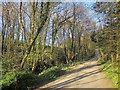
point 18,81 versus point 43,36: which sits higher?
point 43,36

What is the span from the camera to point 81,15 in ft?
72.1

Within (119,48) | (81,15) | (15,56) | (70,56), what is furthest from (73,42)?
(119,48)

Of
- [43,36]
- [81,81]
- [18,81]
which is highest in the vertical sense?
[43,36]

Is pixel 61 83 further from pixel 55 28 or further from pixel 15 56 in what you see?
pixel 55 28

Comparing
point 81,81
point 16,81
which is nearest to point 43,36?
point 81,81

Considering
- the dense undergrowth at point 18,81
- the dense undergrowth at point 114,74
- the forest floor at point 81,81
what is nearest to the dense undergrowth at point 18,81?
the dense undergrowth at point 18,81

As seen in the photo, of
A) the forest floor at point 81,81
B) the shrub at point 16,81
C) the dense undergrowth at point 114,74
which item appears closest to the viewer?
the dense undergrowth at point 114,74

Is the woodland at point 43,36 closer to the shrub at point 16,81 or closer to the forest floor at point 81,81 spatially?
the shrub at point 16,81

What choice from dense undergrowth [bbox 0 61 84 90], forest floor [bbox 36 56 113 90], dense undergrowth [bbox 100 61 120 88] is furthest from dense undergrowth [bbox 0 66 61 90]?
dense undergrowth [bbox 100 61 120 88]

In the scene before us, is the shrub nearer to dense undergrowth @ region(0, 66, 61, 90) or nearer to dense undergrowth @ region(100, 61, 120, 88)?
dense undergrowth @ region(0, 66, 61, 90)

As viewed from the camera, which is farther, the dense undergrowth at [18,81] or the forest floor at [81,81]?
the forest floor at [81,81]

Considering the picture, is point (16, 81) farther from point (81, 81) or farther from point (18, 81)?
point (81, 81)

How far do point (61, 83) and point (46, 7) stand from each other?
4003 mm

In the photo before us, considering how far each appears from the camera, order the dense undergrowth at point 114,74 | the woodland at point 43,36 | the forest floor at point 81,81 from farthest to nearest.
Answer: the forest floor at point 81,81 < the woodland at point 43,36 < the dense undergrowth at point 114,74
